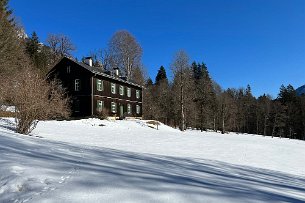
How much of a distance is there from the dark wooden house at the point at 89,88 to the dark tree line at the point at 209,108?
9275mm

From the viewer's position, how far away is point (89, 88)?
37.1 meters

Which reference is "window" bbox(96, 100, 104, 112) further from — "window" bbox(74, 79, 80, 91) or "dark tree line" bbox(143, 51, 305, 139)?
"dark tree line" bbox(143, 51, 305, 139)

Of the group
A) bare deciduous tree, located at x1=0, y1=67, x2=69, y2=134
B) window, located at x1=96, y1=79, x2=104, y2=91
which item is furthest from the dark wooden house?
bare deciduous tree, located at x1=0, y1=67, x2=69, y2=134

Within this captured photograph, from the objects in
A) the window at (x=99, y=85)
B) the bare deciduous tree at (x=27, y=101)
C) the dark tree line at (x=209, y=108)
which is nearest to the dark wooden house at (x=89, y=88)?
the window at (x=99, y=85)

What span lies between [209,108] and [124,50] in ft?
71.8

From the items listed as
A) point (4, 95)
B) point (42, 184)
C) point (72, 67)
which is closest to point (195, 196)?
point (42, 184)

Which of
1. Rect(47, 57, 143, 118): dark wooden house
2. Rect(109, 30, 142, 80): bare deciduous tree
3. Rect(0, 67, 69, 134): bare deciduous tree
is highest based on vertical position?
Rect(109, 30, 142, 80): bare deciduous tree

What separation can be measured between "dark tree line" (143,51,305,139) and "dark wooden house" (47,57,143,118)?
30.4 feet

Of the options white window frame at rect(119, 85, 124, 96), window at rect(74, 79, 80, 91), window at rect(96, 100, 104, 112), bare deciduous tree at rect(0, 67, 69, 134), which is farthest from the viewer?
white window frame at rect(119, 85, 124, 96)

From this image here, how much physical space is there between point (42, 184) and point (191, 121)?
182 feet

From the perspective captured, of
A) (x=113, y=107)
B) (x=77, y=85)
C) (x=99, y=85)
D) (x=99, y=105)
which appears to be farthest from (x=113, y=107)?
(x=77, y=85)

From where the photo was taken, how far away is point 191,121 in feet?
194

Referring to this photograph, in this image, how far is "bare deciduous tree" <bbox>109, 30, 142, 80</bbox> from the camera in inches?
2124

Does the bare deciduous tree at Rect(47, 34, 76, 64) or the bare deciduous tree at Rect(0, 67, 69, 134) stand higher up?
the bare deciduous tree at Rect(47, 34, 76, 64)
